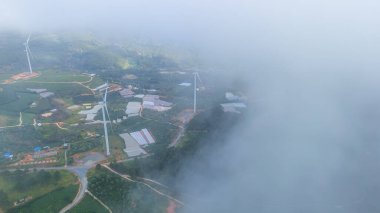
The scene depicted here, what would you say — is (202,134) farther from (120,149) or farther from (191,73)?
(191,73)

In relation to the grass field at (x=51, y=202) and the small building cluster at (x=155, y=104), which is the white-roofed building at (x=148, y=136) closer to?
the small building cluster at (x=155, y=104)

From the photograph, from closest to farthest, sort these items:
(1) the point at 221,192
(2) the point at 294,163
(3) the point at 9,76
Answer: (1) the point at 221,192 → (2) the point at 294,163 → (3) the point at 9,76

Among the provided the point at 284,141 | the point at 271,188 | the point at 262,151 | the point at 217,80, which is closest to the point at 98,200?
the point at 271,188

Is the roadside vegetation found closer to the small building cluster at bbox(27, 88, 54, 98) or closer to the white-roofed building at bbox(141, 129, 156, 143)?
the white-roofed building at bbox(141, 129, 156, 143)

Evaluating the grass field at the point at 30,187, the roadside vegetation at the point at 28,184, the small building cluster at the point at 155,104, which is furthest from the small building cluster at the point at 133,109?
the grass field at the point at 30,187

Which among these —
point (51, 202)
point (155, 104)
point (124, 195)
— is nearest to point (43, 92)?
point (155, 104)
